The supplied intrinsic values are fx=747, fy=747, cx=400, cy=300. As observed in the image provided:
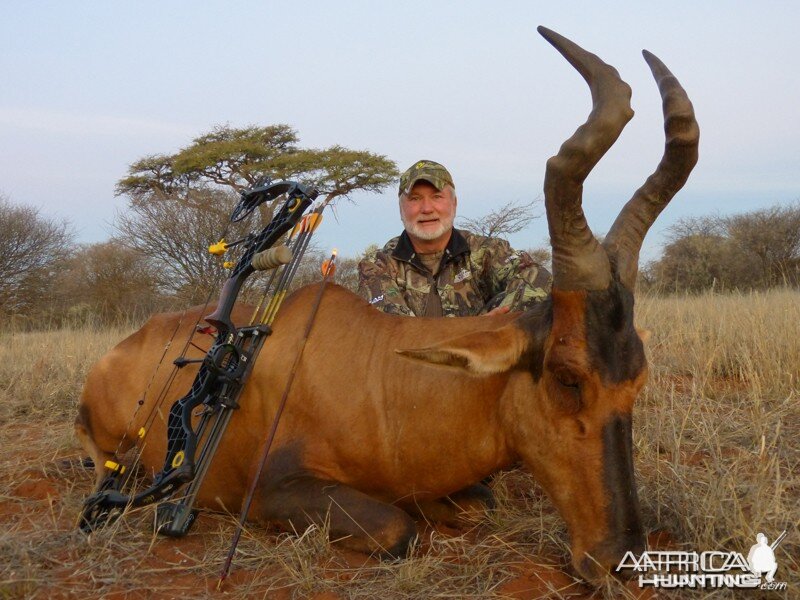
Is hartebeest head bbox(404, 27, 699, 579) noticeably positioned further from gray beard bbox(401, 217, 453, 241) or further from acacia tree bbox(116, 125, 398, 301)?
acacia tree bbox(116, 125, 398, 301)

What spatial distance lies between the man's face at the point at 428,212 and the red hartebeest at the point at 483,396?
64.2 inches

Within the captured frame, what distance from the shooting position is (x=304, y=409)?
12.4ft

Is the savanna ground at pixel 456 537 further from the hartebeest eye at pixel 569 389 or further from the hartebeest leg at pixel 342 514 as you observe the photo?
the hartebeest eye at pixel 569 389

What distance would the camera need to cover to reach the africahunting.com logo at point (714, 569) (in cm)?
272

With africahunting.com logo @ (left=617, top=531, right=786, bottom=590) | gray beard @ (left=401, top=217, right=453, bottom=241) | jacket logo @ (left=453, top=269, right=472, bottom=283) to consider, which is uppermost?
gray beard @ (left=401, top=217, right=453, bottom=241)

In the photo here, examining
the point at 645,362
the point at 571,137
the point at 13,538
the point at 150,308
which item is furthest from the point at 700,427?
the point at 150,308

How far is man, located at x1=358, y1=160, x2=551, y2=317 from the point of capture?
5.74 meters

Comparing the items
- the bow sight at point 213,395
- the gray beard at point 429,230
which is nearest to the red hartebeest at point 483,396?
the bow sight at point 213,395

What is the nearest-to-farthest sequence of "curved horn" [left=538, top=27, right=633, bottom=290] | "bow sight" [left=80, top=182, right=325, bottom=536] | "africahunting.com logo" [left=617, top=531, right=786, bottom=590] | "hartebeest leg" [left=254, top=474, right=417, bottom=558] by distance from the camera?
"africahunting.com logo" [left=617, top=531, right=786, bottom=590] → "curved horn" [left=538, top=27, right=633, bottom=290] → "hartebeest leg" [left=254, top=474, right=417, bottom=558] → "bow sight" [left=80, top=182, right=325, bottom=536]

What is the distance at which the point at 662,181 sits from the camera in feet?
11.5

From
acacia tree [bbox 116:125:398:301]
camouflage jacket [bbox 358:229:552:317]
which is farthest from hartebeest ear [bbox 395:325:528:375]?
acacia tree [bbox 116:125:398:301]

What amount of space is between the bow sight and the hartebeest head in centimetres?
120

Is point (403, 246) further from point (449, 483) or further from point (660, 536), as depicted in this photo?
point (660, 536)

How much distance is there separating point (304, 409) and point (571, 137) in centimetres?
185
